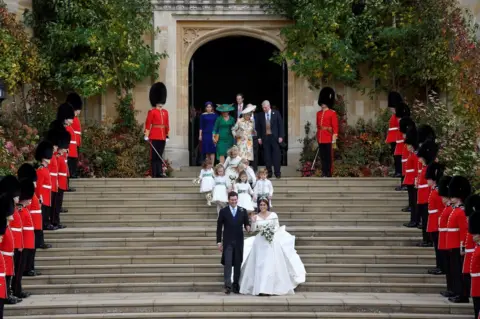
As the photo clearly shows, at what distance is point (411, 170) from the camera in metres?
19.2

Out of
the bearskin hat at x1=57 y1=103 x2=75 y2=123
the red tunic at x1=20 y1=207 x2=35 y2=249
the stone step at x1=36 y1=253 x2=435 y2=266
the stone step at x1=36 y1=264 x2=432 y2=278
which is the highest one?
the bearskin hat at x1=57 y1=103 x2=75 y2=123

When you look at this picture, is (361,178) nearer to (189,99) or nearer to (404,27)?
(404,27)

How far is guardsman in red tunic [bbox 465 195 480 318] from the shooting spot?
45.6 ft

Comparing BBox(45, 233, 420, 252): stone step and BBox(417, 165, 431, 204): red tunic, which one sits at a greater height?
BBox(417, 165, 431, 204): red tunic

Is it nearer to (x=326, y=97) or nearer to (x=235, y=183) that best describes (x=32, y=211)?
(x=235, y=183)

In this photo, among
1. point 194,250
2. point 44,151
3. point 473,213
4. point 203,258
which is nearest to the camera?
point 473,213

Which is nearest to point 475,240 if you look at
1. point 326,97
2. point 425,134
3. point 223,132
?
point 425,134

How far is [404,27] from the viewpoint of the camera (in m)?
25.2

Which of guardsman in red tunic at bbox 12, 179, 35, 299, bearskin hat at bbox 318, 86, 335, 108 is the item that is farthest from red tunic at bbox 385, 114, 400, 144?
guardsman in red tunic at bbox 12, 179, 35, 299

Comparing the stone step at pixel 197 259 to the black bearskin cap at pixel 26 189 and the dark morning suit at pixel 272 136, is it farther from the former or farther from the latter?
the dark morning suit at pixel 272 136

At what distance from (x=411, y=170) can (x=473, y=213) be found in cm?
529

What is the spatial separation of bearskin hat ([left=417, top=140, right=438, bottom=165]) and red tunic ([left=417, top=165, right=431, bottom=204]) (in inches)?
5.9

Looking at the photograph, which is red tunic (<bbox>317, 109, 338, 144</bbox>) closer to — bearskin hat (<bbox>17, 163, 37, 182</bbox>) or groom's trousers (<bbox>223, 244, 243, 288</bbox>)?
groom's trousers (<bbox>223, 244, 243, 288</bbox>)

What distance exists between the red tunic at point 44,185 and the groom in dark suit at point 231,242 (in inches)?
132
